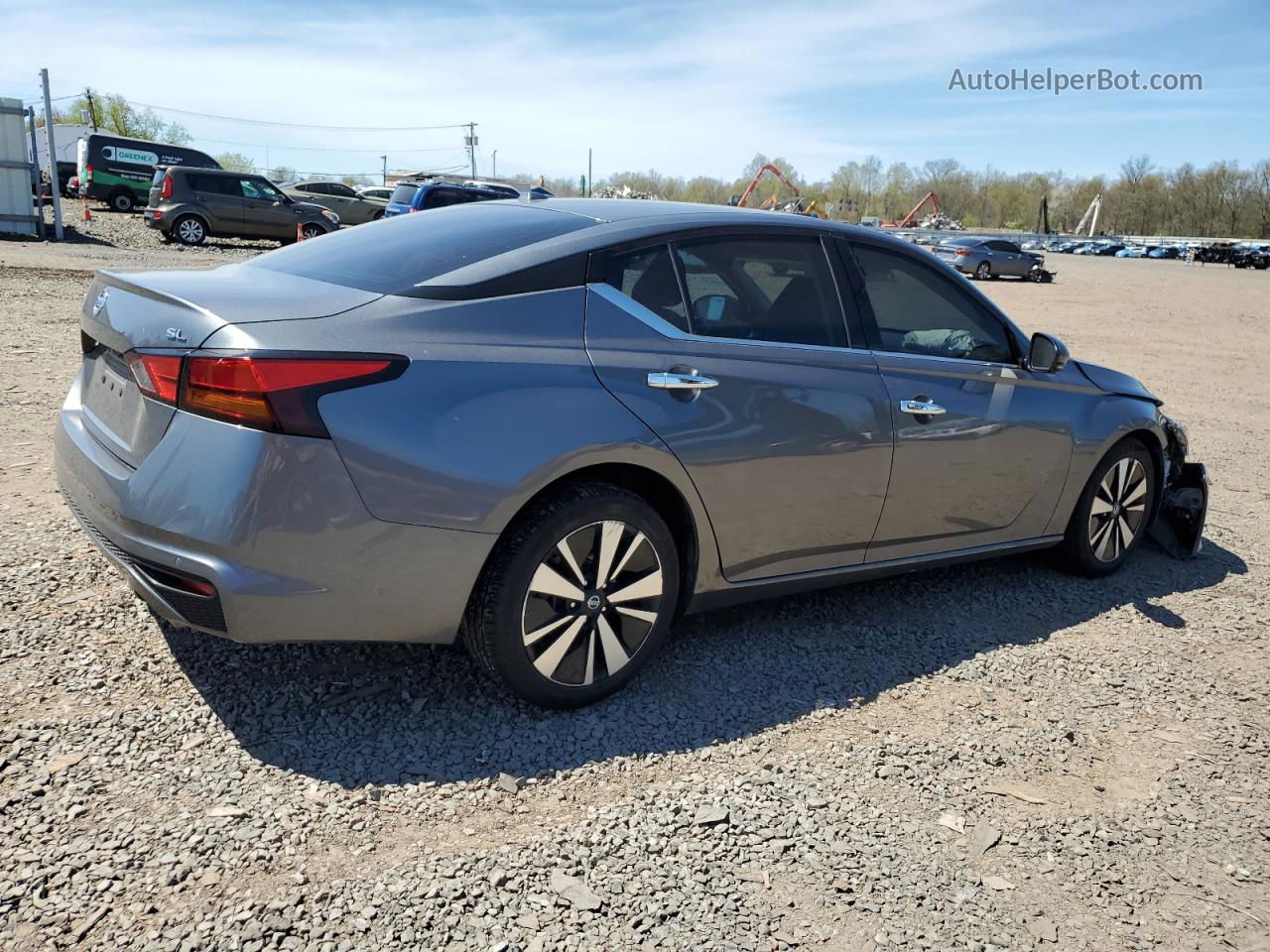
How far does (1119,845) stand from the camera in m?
2.98

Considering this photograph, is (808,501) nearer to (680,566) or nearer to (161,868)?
(680,566)

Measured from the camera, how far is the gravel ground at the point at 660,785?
8.15ft

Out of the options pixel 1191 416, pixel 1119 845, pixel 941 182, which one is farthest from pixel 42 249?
pixel 941 182

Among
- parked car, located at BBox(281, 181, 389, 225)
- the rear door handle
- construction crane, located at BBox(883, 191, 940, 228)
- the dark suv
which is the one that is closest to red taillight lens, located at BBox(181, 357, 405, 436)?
the rear door handle

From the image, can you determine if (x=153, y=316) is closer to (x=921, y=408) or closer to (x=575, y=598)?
(x=575, y=598)

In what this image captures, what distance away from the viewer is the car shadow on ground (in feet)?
10.3

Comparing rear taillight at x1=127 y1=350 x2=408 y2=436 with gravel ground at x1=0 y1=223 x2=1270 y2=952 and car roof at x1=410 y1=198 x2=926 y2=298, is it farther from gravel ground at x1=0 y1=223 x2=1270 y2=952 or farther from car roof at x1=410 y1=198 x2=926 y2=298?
gravel ground at x1=0 y1=223 x2=1270 y2=952

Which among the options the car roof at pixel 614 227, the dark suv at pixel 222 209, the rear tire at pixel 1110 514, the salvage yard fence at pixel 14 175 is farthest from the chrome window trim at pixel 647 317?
the dark suv at pixel 222 209

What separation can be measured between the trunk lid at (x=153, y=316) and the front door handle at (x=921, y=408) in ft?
6.95

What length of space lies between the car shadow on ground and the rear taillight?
1.02 meters

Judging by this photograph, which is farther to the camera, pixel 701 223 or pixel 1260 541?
pixel 1260 541

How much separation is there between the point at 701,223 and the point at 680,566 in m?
Answer: 1.27

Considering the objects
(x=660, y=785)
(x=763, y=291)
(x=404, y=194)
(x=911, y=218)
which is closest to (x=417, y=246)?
(x=763, y=291)

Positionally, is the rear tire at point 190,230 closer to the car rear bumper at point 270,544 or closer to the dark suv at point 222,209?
the dark suv at point 222,209
